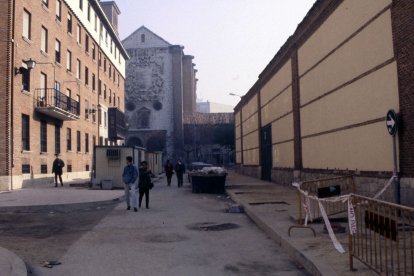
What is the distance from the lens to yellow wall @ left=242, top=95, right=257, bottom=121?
3277 centimetres

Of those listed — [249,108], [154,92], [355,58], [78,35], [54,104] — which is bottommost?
[355,58]

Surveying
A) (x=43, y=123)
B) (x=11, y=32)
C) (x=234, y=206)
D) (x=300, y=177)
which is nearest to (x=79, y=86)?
(x=43, y=123)

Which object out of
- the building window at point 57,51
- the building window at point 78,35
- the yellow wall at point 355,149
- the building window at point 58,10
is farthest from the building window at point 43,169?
the yellow wall at point 355,149

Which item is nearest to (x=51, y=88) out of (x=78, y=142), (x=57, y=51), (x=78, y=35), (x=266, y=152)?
(x=57, y=51)

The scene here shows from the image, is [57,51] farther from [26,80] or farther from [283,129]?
[283,129]

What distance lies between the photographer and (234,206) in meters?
12.5

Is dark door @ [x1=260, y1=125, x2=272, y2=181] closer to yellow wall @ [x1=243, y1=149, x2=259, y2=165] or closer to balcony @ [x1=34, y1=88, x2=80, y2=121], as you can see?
yellow wall @ [x1=243, y1=149, x2=259, y2=165]

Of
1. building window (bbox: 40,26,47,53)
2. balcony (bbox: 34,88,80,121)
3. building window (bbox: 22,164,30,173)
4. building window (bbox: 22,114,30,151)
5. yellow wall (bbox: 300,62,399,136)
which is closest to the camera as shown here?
yellow wall (bbox: 300,62,399,136)

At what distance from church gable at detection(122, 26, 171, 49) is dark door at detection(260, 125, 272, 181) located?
137 ft

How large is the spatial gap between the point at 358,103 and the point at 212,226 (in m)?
6.61

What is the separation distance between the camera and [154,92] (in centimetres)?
6681

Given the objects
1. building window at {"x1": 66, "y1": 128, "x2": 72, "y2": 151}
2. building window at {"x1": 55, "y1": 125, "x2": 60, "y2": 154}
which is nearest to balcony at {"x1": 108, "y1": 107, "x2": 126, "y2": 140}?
building window at {"x1": 66, "y1": 128, "x2": 72, "y2": 151}

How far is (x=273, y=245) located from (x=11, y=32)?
19.3 m

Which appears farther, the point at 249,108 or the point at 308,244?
the point at 249,108
